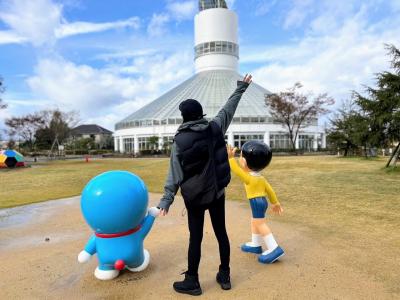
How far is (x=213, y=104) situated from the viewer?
168ft

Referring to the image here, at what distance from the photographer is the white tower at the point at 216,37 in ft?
194

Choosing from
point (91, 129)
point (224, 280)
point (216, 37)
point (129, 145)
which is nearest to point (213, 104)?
point (216, 37)

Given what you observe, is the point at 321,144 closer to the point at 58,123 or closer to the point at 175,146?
the point at 58,123

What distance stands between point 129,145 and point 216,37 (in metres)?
22.5

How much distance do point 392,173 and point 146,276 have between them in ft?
48.6

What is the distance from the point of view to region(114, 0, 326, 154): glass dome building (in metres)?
51.5

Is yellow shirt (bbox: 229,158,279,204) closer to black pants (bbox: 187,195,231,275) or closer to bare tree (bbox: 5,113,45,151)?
black pants (bbox: 187,195,231,275)

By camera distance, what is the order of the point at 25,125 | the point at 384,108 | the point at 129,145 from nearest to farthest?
the point at 384,108, the point at 25,125, the point at 129,145

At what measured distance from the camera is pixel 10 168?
24375mm

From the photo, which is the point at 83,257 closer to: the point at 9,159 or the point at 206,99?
the point at 9,159

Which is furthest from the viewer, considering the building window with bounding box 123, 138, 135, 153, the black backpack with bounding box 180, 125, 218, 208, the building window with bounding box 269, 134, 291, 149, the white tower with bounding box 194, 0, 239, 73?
the white tower with bounding box 194, 0, 239, 73

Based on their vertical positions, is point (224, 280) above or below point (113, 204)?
below

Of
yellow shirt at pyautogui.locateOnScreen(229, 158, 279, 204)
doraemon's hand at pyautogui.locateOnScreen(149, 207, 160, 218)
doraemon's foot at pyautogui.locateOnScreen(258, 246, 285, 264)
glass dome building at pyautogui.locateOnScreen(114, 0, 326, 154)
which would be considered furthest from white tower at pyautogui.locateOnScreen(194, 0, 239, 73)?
doraemon's hand at pyautogui.locateOnScreen(149, 207, 160, 218)

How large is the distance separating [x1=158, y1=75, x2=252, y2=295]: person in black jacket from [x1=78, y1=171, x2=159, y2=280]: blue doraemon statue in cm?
51
